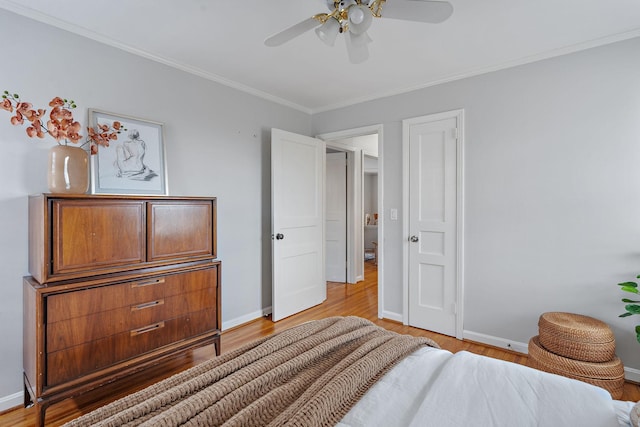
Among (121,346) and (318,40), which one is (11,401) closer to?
(121,346)

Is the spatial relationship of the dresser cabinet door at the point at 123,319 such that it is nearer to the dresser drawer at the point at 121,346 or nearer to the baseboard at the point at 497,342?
the dresser drawer at the point at 121,346

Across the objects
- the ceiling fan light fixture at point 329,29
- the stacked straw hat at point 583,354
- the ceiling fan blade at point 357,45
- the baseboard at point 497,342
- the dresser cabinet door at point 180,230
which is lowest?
the baseboard at point 497,342

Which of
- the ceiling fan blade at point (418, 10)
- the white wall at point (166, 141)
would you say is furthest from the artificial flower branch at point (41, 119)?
the ceiling fan blade at point (418, 10)

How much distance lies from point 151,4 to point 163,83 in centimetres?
83

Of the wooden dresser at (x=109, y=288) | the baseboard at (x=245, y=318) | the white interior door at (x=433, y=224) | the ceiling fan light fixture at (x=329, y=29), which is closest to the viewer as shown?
the ceiling fan light fixture at (x=329, y=29)

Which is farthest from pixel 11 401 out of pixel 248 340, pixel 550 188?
pixel 550 188

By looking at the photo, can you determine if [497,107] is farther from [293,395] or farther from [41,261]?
[41,261]

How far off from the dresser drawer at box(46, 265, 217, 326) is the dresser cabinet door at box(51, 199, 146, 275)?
137 mm

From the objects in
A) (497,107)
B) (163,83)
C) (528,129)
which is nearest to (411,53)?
(497,107)

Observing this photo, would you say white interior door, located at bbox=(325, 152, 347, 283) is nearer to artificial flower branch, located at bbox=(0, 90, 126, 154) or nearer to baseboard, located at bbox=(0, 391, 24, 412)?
artificial flower branch, located at bbox=(0, 90, 126, 154)

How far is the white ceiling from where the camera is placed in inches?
77.2

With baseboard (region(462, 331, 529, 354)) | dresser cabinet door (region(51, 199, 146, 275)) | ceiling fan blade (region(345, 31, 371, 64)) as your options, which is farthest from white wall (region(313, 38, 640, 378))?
dresser cabinet door (region(51, 199, 146, 275))

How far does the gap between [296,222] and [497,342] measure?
2249mm

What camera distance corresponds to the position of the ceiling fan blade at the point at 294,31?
162 centimetres
